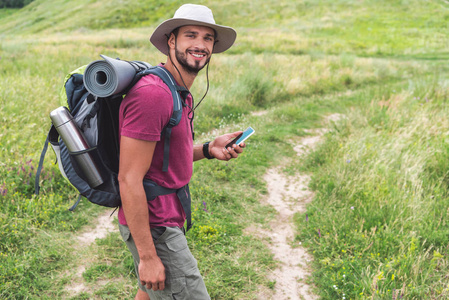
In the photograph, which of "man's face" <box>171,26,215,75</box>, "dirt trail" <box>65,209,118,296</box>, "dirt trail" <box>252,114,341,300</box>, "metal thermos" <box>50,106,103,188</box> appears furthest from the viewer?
"dirt trail" <box>252,114,341,300</box>

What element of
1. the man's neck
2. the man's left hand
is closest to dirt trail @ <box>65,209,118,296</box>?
the man's left hand

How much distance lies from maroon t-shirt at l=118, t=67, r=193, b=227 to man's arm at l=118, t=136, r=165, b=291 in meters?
0.08

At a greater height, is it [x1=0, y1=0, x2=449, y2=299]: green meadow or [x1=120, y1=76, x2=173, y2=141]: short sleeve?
[x1=120, y1=76, x2=173, y2=141]: short sleeve

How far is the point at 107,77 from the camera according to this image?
1666 mm

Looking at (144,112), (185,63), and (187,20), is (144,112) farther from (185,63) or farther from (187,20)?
(187,20)

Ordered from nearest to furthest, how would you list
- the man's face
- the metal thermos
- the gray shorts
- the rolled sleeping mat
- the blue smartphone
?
the rolled sleeping mat < the metal thermos < the gray shorts < the man's face < the blue smartphone

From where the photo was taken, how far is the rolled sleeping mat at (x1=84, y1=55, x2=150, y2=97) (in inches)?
64.6

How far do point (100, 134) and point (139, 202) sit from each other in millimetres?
458

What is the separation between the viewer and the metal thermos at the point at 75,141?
176 cm

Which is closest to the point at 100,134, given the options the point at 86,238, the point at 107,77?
the point at 107,77

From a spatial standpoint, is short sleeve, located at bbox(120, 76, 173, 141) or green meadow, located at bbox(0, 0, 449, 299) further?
green meadow, located at bbox(0, 0, 449, 299)

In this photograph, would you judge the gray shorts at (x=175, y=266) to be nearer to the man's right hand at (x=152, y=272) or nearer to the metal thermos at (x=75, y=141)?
the man's right hand at (x=152, y=272)

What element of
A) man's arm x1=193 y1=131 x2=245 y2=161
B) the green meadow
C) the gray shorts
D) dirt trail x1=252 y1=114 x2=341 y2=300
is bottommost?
dirt trail x1=252 y1=114 x2=341 y2=300

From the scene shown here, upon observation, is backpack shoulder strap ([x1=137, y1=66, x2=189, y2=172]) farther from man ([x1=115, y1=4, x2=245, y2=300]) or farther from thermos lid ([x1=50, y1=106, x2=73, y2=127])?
thermos lid ([x1=50, y1=106, x2=73, y2=127])
